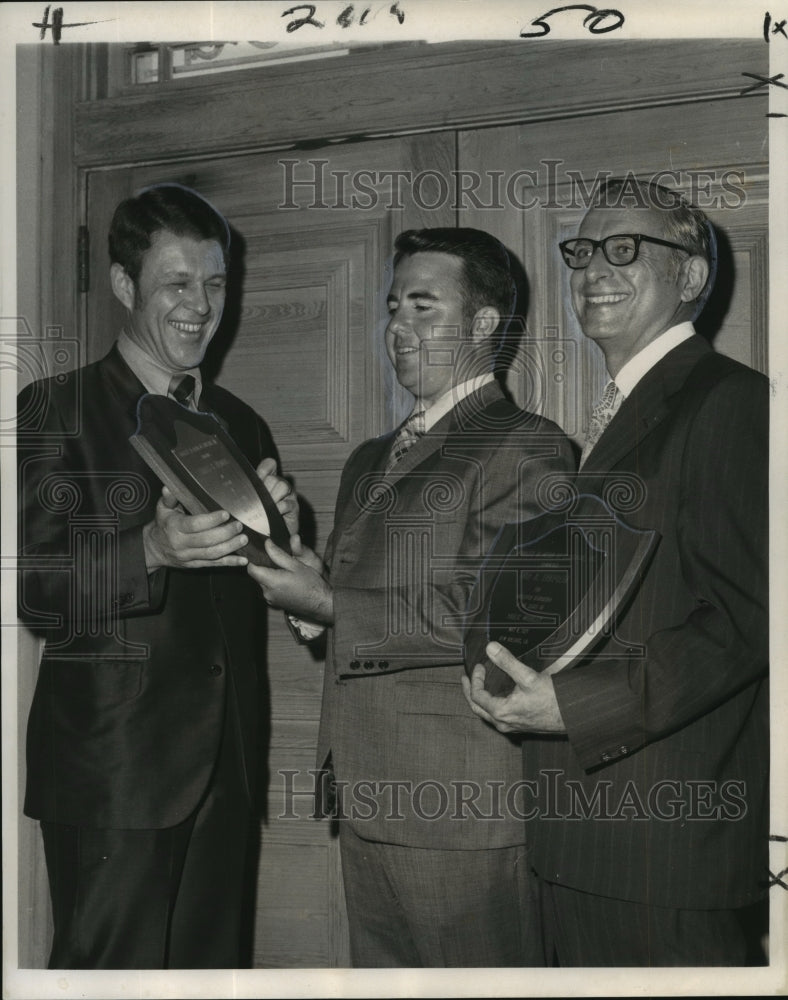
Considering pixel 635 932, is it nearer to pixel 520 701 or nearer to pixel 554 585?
pixel 520 701

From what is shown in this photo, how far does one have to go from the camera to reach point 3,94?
1.85m

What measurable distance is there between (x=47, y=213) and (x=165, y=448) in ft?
1.63

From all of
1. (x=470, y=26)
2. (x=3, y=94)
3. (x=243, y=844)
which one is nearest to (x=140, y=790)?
(x=243, y=844)

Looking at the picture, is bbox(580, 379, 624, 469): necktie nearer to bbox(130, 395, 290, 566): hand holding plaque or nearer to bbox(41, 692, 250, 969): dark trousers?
bbox(130, 395, 290, 566): hand holding plaque

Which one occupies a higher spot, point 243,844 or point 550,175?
point 550,175

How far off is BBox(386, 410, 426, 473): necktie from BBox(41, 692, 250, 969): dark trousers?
528 millimetres

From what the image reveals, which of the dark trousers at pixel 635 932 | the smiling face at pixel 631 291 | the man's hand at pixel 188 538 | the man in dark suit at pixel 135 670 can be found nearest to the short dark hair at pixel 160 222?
the man in dark suit at pixel 135 670

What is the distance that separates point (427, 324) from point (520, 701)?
63 cm

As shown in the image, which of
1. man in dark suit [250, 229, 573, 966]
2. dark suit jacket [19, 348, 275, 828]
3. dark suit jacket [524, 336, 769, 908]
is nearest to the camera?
dark suit jacket [524, 336, 769, 908]

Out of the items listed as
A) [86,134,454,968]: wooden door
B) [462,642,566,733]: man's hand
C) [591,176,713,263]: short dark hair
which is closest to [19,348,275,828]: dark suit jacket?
[86,134,454,968]: wooden door

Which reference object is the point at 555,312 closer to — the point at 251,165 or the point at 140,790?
the point at 251,165

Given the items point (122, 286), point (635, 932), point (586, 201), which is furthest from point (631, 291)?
point (635, 932)

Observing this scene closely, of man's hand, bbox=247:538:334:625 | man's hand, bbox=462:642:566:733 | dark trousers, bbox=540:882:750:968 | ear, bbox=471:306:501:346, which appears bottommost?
dark trousers, bbox=540:882:750:968

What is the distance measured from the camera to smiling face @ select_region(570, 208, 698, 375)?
5.65ft
